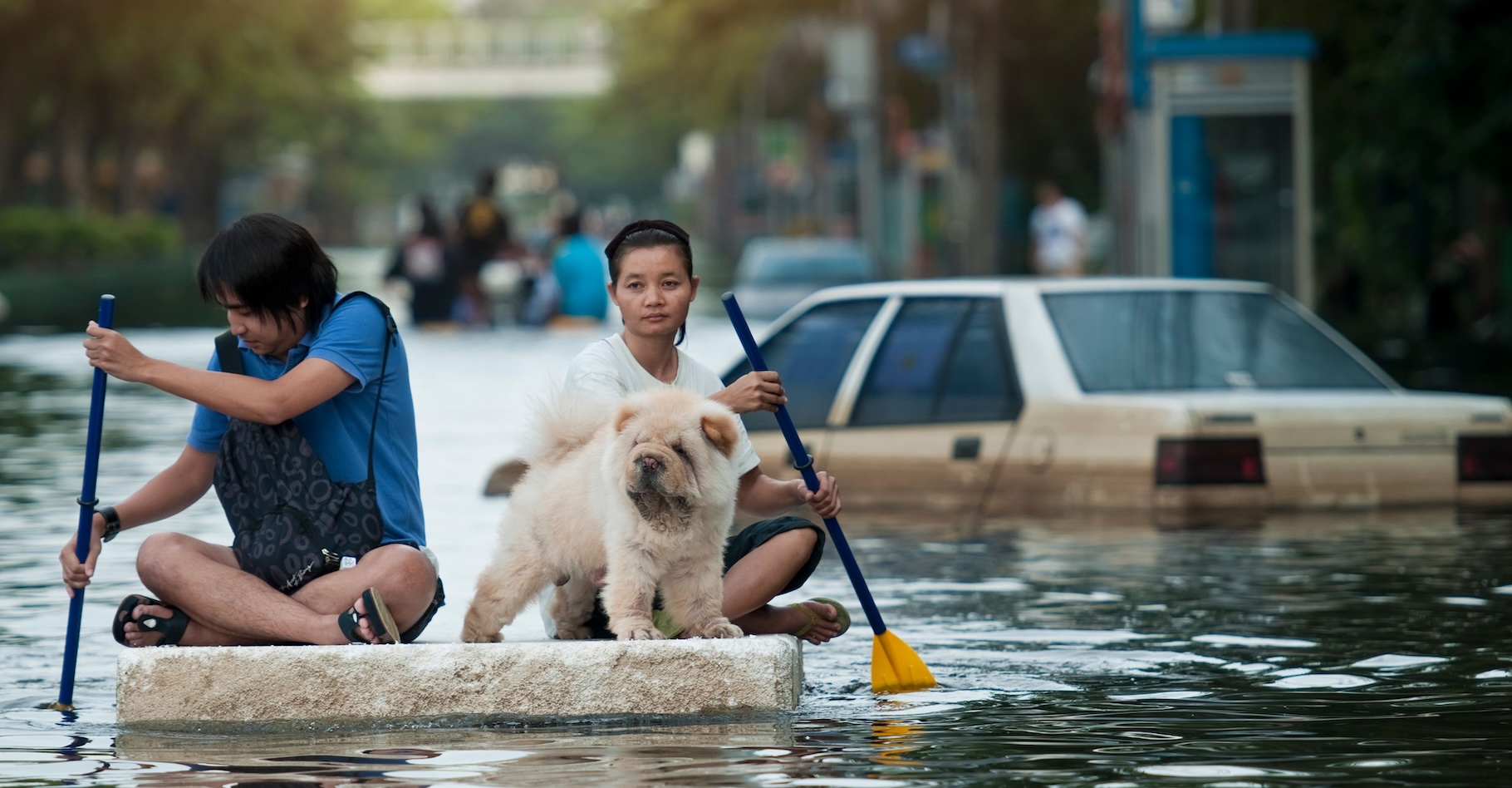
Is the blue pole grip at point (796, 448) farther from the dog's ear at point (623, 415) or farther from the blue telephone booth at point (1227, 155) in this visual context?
the blue telephone booth at point (1227, 155)

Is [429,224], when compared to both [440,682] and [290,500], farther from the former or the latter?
[440,682]

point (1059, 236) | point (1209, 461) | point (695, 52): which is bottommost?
point (1059, 236)

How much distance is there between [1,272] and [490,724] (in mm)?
37632

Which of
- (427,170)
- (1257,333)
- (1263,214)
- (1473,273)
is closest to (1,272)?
(1473,273)

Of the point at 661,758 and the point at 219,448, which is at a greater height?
the point at 219,448

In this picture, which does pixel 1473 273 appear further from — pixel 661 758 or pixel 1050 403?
pixel 661 758

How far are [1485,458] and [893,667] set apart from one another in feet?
18.7

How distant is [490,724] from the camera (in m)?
6.82

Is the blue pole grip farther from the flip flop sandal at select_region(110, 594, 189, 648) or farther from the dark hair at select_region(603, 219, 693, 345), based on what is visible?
the flip flop sandal at select_region(110, 594, 189, 648)

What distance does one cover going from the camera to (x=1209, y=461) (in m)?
11.7

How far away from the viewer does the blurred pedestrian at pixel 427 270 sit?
32062 millimetres

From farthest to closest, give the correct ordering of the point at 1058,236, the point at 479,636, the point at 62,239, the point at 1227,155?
the point at 62,239 < the point at 1058,236 < the point at 1227,155 < the point at 479,636

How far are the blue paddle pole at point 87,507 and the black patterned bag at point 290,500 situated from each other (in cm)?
32

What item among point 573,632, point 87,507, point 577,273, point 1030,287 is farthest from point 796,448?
point 577,273
